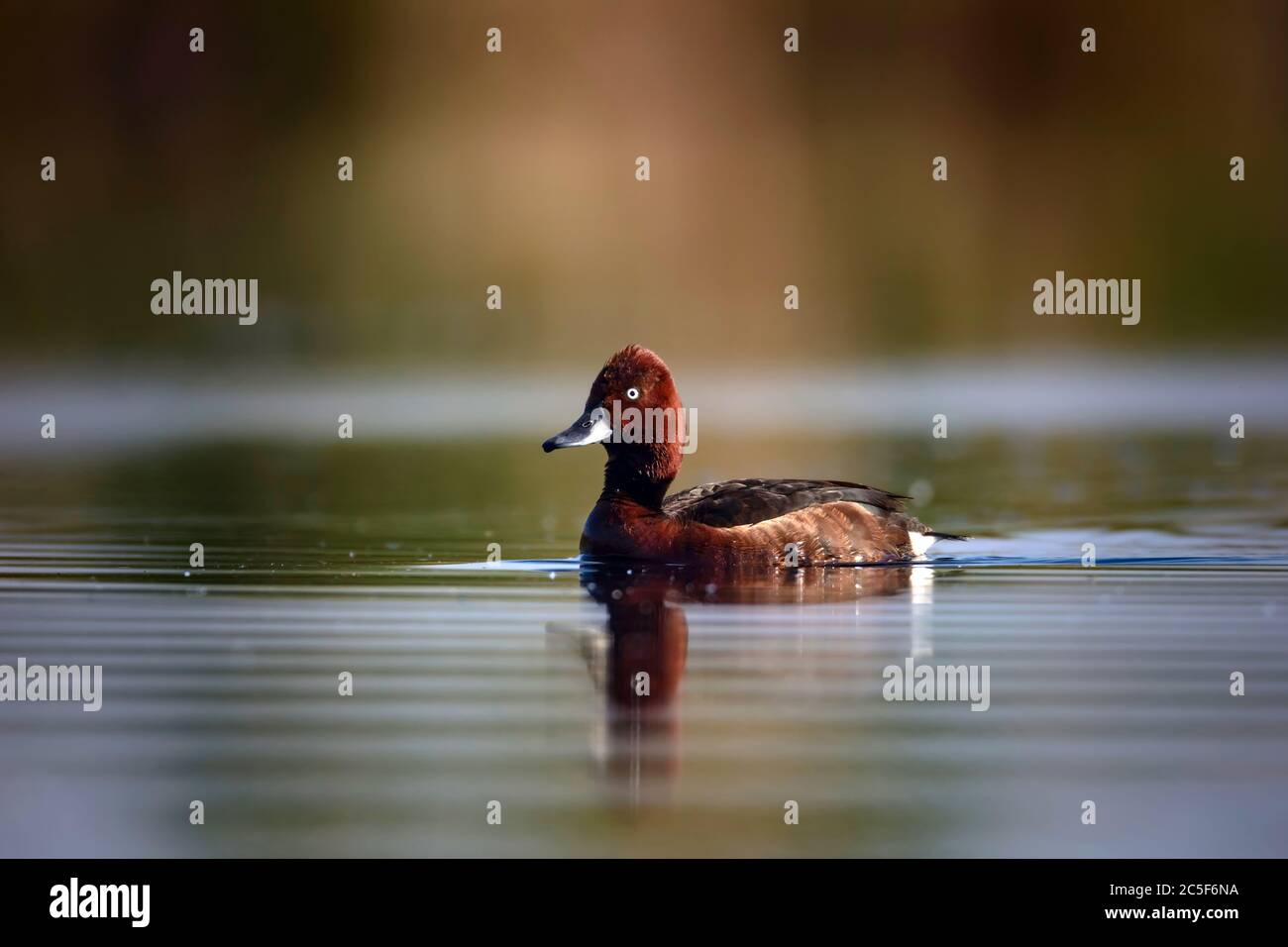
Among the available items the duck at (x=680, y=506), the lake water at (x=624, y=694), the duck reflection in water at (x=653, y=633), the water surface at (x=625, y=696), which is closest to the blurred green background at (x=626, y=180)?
the duck at (x=680, y=506)

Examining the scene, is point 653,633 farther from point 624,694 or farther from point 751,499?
point 751,499

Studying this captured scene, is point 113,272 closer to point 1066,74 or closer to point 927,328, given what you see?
point 927,328

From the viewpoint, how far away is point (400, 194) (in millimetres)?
51500

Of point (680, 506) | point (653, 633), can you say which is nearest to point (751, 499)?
point (680, 506)

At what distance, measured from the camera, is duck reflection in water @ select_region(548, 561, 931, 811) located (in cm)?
757

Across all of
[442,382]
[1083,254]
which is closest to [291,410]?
[442,382]

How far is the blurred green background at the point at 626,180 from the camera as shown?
148 ft

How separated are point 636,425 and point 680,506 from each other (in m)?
0.57

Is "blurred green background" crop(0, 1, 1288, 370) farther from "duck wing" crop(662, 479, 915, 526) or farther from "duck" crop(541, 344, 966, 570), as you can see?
"duck wing" crop(662, 479, 915, 526)

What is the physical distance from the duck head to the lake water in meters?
0.66

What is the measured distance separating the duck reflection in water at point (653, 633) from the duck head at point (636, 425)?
59 centimetres

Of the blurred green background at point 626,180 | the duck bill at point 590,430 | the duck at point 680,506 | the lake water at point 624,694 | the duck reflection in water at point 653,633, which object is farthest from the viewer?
the blurred green background at point 626,180

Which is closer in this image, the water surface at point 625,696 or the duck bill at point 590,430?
the water surface at point 625,696

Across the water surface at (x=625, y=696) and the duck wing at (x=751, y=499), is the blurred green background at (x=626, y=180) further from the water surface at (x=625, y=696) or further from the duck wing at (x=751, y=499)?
the water surface at (x=625, y=696)
